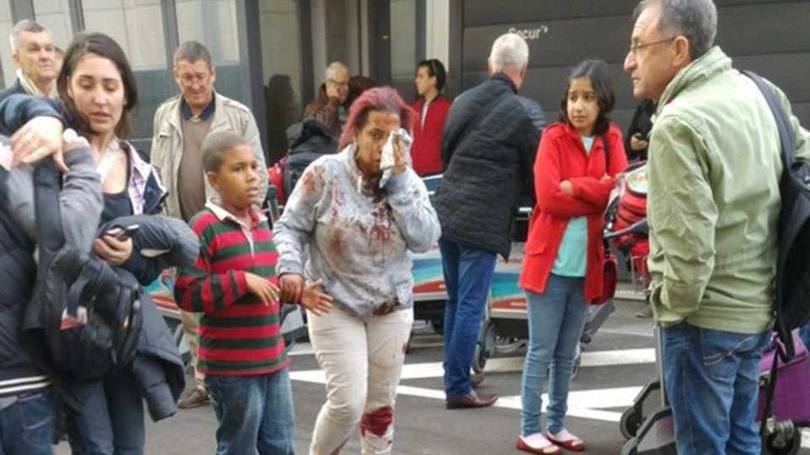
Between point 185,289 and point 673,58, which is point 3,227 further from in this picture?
point 673,58

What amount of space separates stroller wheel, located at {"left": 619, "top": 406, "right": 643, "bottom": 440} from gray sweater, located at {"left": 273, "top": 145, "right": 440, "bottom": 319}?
1.47 m

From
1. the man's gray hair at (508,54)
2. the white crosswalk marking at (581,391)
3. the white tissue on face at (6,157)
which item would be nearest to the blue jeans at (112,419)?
the white tissue on face at (6,157)

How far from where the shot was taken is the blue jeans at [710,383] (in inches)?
107

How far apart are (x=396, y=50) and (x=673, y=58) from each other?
7795 millimetres

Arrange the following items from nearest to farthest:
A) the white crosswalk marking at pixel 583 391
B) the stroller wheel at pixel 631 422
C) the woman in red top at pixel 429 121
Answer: the stroller wheel at pixel 631 422 → the white crosswalk marking at pixel 583 391 → the woman in red top at pixel 429 121

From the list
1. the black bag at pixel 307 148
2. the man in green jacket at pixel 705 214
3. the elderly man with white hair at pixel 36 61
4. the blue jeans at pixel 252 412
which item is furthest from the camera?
the black bag at pixel 307 148

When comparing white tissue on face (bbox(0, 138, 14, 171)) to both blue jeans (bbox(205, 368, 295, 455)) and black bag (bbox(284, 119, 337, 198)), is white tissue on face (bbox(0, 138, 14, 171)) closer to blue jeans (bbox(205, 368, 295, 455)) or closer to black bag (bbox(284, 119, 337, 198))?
blue jeans (bbox(205, 368, 295, 455))

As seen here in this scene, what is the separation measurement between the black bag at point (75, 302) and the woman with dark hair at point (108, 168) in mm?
131

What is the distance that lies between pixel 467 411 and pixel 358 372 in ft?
5.22

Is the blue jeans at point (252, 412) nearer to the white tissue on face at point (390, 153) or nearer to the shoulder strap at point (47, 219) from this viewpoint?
the white tissue on face at point (390, 153)

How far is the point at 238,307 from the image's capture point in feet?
9.71

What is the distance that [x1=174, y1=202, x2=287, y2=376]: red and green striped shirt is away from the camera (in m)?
2.95

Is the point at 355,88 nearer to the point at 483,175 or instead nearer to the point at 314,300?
the point at 483,175

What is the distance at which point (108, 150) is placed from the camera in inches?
100
